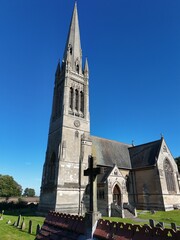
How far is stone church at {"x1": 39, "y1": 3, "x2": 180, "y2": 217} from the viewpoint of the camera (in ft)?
82.7

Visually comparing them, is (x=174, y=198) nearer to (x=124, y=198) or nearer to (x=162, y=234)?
(x=124, y=198)

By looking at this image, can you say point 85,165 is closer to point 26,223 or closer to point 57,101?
point 26,223

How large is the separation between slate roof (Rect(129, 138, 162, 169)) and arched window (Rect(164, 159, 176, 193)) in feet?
8.78

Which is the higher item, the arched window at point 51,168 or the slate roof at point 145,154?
the slate roof at point 145,154

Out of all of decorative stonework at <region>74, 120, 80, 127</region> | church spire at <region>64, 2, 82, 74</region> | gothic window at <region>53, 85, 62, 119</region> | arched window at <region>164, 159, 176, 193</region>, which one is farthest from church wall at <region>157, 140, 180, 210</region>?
church spire at <region>64, 2, 82, 74</region>

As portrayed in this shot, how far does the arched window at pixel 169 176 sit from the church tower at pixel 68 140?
1466 centimetres

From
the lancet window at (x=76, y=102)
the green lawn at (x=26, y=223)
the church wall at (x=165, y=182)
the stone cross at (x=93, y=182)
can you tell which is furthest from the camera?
the lancet window at (x=76, y=102)

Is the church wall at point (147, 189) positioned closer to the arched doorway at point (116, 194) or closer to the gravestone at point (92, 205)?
the arched doorway at point (116, 194)

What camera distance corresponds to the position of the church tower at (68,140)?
25277 mm

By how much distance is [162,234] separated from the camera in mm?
4195

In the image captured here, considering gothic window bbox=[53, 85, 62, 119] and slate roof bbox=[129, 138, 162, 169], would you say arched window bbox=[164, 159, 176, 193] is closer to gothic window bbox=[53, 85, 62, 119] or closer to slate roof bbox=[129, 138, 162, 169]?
slate roof bbox=[129, 138, 162, 169]

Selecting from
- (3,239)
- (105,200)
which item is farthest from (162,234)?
(105,200)

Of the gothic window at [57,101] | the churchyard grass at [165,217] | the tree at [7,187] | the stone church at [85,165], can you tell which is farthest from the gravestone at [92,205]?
the tree at [7,187]

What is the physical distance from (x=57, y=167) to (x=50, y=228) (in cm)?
1968
